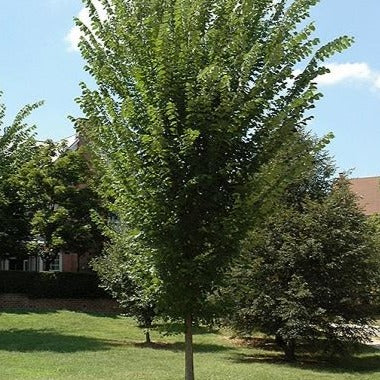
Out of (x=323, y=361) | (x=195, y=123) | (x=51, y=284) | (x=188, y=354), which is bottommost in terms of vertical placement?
(x=323, y=361)

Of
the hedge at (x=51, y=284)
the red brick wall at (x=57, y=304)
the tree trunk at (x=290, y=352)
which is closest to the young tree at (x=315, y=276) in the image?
the tree trunk at (x=290, y=352)

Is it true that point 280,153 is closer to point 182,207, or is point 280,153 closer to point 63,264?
point 182,207

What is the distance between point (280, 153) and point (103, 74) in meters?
2.17

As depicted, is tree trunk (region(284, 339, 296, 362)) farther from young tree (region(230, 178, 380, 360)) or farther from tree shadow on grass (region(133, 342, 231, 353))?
tree shadow on grass (region(133, 342, 231, 353))

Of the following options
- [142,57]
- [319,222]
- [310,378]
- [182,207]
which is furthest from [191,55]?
[319,222]

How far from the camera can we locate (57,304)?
31.0m

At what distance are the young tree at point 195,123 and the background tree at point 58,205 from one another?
79.0 ft

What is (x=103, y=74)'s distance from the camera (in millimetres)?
6906

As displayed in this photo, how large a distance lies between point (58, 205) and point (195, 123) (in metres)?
26.5

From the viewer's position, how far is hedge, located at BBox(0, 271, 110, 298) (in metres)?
30.7

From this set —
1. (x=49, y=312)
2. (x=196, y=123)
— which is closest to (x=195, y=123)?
(x=196, y=123)

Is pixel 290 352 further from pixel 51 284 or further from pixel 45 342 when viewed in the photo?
pixel 51 284

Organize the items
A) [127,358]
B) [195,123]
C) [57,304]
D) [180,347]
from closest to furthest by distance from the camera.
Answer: [195,123]
[127,358]
[180,347]
[57,304]

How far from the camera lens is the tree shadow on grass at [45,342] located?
667 inches
